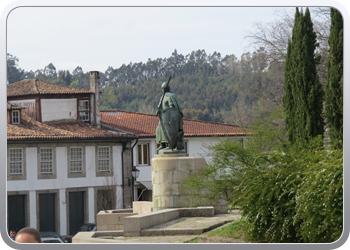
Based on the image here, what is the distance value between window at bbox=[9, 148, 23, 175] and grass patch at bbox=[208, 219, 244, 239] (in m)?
20.1

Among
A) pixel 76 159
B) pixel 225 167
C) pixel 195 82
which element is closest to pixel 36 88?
pixel 76 159

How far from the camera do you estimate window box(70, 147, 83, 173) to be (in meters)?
29.7

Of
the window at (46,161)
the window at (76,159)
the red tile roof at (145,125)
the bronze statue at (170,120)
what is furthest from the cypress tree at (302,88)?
the red tile roof at (145,125)

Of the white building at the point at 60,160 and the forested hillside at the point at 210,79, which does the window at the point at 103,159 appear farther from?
the forested hillside at the point at 210,79

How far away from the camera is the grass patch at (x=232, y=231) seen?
9430mm

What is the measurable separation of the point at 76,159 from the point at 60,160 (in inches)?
37.2

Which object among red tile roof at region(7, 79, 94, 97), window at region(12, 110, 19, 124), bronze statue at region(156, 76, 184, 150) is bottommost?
bronze statue at region(156, 76, 184, 150)

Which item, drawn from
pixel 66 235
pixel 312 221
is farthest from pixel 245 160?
pixel 66 235

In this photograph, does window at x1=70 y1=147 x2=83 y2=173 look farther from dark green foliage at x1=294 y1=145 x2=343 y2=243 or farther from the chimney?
dark green foliage at x1=294 y1=145 x2=343 y2=243

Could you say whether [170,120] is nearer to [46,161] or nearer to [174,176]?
[174,176]

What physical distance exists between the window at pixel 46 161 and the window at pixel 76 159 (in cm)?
116

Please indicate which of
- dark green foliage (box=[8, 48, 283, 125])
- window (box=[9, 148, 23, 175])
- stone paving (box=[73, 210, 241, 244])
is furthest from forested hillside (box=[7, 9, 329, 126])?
stone paving (box=[73, 210, 241, 244])

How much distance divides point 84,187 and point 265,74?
38.7ft

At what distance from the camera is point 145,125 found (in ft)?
112
